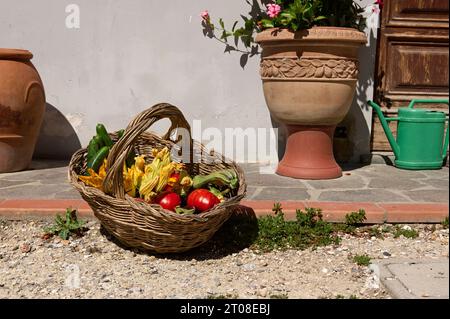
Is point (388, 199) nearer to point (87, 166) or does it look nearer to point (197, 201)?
point (197, 201)

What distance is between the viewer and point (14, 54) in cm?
364

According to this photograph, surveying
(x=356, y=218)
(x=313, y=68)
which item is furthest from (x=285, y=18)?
(x=356, y=218)

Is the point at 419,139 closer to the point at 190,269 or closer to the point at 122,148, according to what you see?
the point at 190,269

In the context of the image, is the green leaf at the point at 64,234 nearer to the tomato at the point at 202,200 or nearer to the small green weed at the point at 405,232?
the tomato at the point at 202,200

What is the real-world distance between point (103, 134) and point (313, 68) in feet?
5.12

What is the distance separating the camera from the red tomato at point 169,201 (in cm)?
230

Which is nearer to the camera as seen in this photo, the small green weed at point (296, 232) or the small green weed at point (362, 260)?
the small green weed at point (362, 260)

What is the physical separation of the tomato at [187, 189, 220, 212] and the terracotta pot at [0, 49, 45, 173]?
191 centimetres

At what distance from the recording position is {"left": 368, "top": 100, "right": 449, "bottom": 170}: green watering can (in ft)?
12.3

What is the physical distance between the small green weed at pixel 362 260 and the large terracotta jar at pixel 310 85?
130cm

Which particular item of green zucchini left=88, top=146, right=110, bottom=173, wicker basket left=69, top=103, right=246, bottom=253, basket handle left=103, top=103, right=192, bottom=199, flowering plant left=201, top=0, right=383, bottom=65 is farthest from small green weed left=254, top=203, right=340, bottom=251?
flowering plant left=201, top=0, right=383, bottom=65

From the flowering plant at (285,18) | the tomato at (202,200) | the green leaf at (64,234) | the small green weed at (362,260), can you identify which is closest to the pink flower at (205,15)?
the flowering plant at (285,18)

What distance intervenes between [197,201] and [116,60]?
220 cm
